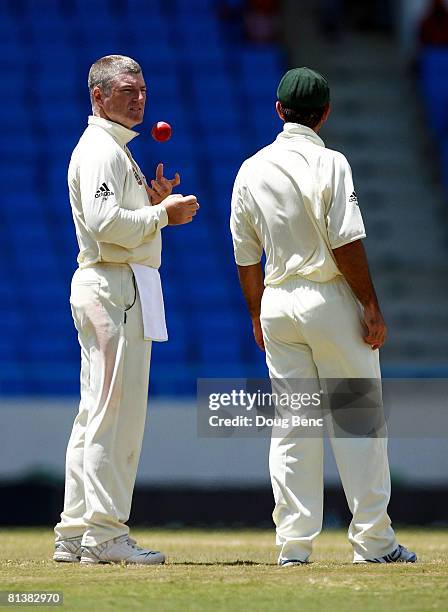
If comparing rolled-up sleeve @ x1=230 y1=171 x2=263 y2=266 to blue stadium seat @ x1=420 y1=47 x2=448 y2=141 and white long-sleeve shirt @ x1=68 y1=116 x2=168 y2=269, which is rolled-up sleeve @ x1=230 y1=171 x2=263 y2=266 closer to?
white long-sleeve shirt @ x1=68 y1=116 x2=168 y2=269

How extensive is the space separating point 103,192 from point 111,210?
8 cm

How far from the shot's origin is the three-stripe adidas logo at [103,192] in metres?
5.07

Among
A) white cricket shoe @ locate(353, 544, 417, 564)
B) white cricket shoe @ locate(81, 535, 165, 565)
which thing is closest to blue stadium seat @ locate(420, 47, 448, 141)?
white cricket shoe @ locate(353, 544, 417, 564)

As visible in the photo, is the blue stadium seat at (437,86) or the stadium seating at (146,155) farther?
the blue stadium seat at (437,86)

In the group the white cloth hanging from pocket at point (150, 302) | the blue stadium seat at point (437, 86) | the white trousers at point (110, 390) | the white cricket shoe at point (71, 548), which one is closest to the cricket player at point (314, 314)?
the white cloth hanging from pocket at point (150, 302)

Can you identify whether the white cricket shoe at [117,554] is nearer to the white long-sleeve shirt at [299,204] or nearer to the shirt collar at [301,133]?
the white long-sleeve shirt at [299,204]

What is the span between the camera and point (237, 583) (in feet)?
14.7

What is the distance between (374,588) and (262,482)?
4.78 metres

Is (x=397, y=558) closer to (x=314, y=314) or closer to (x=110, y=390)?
(x=314, y=314)

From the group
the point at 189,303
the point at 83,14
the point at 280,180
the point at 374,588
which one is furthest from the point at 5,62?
the point at 374,588

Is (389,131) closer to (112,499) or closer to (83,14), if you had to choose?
(83,14)

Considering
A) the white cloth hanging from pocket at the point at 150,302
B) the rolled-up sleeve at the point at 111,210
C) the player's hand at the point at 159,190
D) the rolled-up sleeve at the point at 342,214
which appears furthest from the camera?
the player's hand at the point at 159,190

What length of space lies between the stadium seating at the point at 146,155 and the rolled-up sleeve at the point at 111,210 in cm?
443

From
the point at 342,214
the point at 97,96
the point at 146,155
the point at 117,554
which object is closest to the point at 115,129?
the point at 97,96
